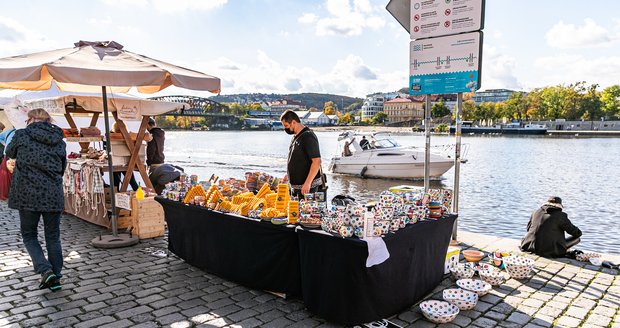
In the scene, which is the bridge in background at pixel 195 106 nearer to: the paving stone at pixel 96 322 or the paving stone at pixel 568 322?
the paving stone at pixel 96 322

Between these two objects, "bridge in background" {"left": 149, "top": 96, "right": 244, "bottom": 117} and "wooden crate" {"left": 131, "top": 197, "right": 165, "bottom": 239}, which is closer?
"wooden crate" {"left": 131, "top": 197, "right": 165, "bottom": 239}

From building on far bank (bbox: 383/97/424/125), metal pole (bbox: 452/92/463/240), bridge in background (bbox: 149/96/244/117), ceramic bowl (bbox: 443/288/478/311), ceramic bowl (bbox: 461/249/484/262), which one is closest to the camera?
ceramic bowl (bbox: 443/288/478/311)

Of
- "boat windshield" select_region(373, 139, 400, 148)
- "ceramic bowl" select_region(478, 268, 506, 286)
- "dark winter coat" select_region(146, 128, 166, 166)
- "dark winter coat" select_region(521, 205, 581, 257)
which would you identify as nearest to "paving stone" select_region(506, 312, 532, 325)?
"ceramic bowl" select_region(478, 268, 506, 286)

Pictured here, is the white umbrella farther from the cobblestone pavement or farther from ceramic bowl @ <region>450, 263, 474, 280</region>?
ceramic bowl @ <region>450, 263, 474, 280</region>

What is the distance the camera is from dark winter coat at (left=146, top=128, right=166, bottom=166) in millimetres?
8641

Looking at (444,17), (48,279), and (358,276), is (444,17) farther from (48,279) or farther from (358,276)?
(48,279)

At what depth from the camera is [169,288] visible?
15.1ft

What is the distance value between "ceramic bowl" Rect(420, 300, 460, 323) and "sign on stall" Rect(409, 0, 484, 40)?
3528mm

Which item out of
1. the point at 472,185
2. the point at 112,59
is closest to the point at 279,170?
the point at 472,185

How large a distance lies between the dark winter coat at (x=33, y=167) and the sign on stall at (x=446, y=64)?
4.68m

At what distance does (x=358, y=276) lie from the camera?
3467 mm

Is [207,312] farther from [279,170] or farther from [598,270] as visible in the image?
[279,170]

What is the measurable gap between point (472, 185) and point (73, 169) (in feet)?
59.2

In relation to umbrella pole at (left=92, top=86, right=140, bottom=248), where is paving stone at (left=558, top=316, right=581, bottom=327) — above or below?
below
